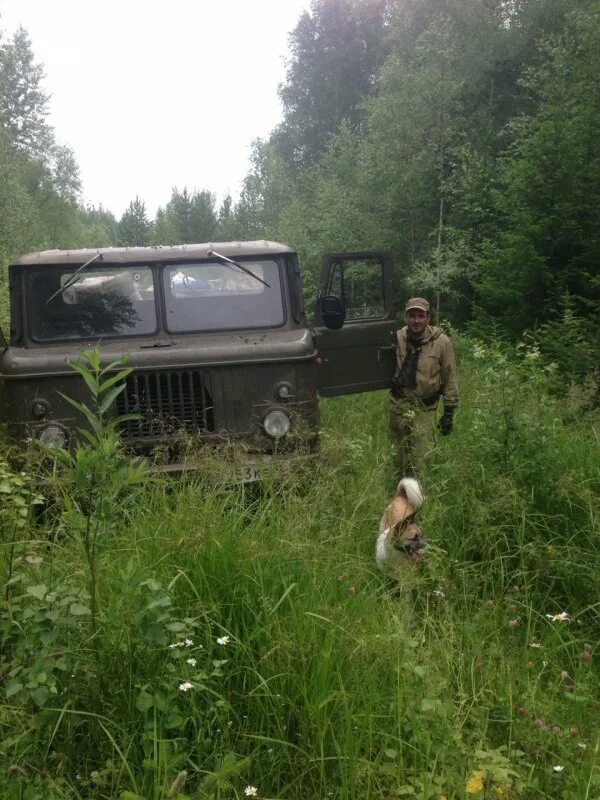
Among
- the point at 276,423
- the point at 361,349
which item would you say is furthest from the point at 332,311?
the point at 276,423

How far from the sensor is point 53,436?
15.9 ft

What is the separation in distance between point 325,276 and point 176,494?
2317 millimetres

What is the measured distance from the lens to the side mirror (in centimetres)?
545

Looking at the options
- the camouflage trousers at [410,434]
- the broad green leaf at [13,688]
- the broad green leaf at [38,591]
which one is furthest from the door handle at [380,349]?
the broad green leaf at [13,688]

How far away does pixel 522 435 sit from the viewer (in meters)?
4.48

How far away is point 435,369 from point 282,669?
334 centimetres

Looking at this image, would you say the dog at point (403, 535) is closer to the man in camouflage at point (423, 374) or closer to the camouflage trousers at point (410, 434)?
the camouflage trousers at point (410, 434)

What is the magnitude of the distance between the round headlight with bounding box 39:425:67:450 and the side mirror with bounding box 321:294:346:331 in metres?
1.95

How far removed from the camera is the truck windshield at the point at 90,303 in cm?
534

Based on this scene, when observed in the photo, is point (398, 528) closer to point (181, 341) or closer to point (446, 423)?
point (446, 423)

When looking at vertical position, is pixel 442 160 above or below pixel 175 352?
above

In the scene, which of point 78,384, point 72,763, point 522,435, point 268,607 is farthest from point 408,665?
point 78,384

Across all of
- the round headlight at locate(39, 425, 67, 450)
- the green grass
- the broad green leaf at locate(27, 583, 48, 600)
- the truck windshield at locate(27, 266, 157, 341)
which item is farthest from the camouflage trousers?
the broad green leaf at locate(27, 583, 48, 600)

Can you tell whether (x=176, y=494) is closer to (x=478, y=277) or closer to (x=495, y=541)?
(x=495, y=541)
